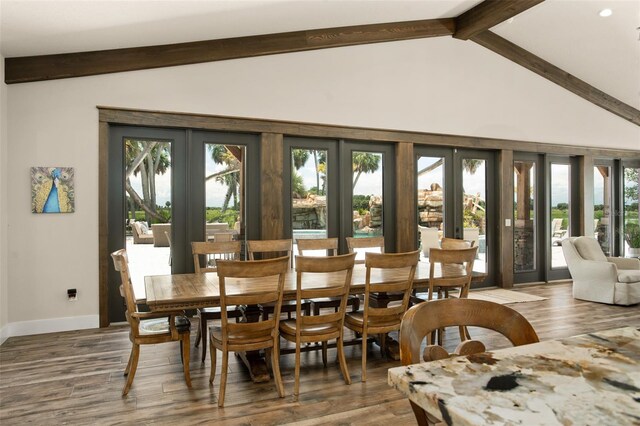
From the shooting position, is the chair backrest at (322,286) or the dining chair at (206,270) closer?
the chair backrest at (322,286)

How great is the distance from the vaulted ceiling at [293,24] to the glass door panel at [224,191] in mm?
1332

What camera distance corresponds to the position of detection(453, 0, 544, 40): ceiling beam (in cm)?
493

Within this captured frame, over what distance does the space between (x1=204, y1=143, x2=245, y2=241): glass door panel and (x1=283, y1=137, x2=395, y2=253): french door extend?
0.59m

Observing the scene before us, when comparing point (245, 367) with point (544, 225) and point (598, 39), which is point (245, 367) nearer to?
point (544, 225)

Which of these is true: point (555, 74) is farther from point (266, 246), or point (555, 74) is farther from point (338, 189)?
point (266, 246)

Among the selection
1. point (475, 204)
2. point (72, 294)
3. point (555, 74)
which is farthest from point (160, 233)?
point (555, 74)

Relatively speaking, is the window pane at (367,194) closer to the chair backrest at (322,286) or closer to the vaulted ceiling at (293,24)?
the vaulted ceiling at (293,24)

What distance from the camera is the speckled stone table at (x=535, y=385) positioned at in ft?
2.31

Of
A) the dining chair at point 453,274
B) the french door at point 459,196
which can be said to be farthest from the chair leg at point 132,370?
the french door at point 459,196

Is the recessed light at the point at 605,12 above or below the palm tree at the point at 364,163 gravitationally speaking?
above

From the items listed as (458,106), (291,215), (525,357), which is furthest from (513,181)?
(525,357)

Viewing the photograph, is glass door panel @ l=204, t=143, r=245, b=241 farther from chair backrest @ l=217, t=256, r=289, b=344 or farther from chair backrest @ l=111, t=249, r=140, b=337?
chair backrest @ l=217, t=256, r=289, b=344

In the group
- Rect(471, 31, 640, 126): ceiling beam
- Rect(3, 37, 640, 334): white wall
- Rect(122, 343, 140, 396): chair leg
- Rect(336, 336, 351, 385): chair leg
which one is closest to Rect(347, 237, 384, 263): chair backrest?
Rect(336, 336, 351, 385): chair leg

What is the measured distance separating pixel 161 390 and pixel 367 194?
3779mm
